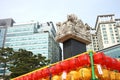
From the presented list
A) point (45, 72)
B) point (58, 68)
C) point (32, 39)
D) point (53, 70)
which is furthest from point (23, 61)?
point (32, 39)

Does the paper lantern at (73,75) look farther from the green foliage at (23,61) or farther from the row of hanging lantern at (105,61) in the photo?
the green foliage at (23,61)

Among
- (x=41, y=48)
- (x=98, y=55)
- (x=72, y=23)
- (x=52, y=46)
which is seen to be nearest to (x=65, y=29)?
(x=72, y=23)

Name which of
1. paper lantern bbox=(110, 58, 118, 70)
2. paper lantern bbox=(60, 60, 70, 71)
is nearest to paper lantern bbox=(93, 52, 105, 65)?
paper lantern bbox=(110, 58, 118, 70)

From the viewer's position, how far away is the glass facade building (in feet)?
232

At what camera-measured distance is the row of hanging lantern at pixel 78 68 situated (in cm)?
443

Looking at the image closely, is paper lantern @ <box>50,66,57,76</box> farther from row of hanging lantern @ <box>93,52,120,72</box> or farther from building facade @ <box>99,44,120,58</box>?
building facade @ <box>99,44,120,58</box>

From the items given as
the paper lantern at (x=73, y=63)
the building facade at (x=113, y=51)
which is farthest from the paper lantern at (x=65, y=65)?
the building facade at (x=113, y=51)

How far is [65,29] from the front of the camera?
24.4 ft

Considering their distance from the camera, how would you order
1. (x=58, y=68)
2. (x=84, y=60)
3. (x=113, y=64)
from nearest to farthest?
(x=84, y=60) < (x=113, y=64) < (x=58, y=68)

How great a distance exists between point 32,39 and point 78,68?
6946 cm

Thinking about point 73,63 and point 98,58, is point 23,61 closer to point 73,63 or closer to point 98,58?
point 73,63

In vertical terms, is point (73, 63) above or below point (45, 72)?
above

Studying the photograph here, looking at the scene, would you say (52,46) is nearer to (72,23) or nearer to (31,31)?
(31,31)

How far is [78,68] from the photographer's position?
472 centimetres
